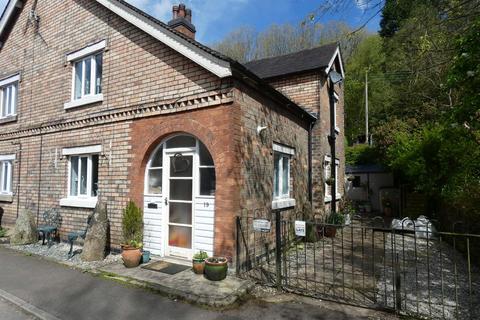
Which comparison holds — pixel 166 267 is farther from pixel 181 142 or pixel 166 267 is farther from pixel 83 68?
pixel 83 68

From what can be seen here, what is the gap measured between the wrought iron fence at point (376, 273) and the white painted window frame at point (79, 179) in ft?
15.3

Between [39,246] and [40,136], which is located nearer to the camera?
[39,246]

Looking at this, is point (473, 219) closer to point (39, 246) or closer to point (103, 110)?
point (103, 110)

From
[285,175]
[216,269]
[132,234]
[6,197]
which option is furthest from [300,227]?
[6,197]

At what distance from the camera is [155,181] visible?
7.63 meters

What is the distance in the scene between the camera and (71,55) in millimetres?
9508

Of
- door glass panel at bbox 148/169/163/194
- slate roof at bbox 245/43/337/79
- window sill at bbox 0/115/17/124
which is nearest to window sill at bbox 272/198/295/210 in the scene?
door glass panel at bbox 148/169/163/194

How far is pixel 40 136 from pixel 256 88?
760cm

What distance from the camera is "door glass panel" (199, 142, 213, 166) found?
269 inches

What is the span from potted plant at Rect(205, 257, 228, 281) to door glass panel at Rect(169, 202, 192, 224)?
147cm

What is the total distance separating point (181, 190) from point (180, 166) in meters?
0.55

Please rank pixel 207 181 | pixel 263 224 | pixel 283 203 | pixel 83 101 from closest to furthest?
1. pixel 263 224
2. pixel 207 181
3. pixel 283 203
4. pixel 83 101

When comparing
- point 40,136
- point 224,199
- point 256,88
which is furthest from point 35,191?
point 256,88

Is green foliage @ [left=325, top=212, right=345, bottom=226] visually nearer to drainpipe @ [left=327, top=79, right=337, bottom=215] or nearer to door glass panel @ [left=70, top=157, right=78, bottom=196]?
drainpipe @ [left=327, top=79, right=337, bottom=215]
